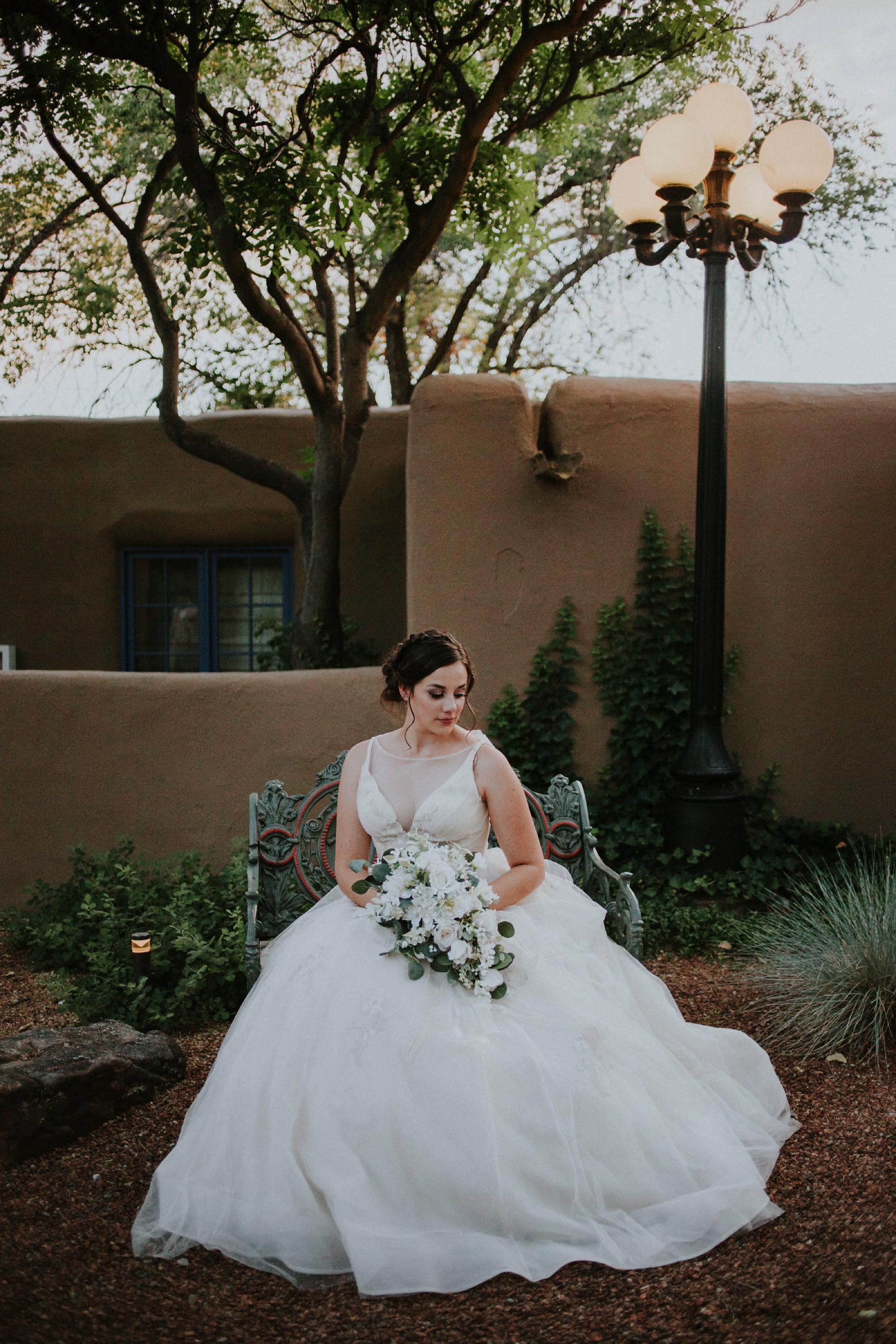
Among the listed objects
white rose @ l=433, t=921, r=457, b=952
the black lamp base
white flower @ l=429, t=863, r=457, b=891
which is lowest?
the black lamp base

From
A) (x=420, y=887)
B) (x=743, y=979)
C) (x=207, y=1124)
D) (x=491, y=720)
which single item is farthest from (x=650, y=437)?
(x=207, y=1124)

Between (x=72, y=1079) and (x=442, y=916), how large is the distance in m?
1.39

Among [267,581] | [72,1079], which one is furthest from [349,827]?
[267,581]

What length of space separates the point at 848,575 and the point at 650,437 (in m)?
1.44

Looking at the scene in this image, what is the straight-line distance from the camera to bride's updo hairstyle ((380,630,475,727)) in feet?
10.8

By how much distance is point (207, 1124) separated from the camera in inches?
107

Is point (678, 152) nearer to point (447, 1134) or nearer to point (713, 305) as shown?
point (713, 305)

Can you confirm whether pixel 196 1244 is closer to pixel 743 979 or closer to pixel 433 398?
pixel 743 979

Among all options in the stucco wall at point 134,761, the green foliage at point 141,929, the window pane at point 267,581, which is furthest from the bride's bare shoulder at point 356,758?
the window pane at point 267,581

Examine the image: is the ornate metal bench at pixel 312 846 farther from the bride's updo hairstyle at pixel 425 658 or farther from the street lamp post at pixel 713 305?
the street lamp post at pixel 713 305

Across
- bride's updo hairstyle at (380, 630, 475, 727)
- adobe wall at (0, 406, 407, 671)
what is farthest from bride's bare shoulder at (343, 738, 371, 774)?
adobe wall at (0, 406, 407, 671)

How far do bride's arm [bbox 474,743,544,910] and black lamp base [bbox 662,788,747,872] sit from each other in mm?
2242

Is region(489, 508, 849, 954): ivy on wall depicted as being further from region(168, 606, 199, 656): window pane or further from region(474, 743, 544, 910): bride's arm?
region(168, 606, 199, 656): window pane

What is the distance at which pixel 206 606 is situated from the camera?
896cm
